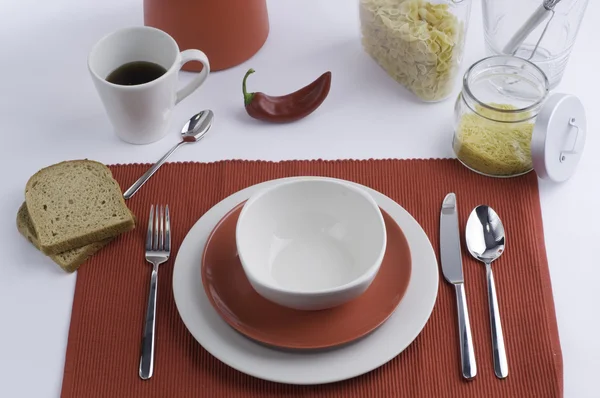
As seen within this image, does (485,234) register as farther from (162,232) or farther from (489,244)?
(162,232)

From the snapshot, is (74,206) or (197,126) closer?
(74,206)

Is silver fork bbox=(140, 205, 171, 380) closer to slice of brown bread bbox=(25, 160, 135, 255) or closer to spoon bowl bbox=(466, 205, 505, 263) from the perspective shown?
slice of brown bread bbox=(25, 160, 135, 255)

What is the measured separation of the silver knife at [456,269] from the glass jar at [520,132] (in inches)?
4.3

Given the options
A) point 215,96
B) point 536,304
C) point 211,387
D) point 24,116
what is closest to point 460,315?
point 536,304

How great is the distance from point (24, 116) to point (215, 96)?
1.15 feet

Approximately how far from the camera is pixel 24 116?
1359mm

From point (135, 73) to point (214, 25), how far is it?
0.59 ft

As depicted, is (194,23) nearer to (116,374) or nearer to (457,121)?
(457,121)

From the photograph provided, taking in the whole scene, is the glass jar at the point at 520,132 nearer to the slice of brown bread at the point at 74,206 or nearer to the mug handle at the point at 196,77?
the mug handle at the point at 196,77

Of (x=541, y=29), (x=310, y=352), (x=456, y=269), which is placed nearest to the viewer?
(x=310, y=352)

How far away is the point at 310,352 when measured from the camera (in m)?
0.94

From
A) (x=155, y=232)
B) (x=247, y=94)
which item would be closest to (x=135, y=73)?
(x=247, y=94)

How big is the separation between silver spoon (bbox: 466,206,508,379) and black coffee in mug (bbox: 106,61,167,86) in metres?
0.58

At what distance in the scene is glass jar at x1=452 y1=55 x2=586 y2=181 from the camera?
1.17 meters
